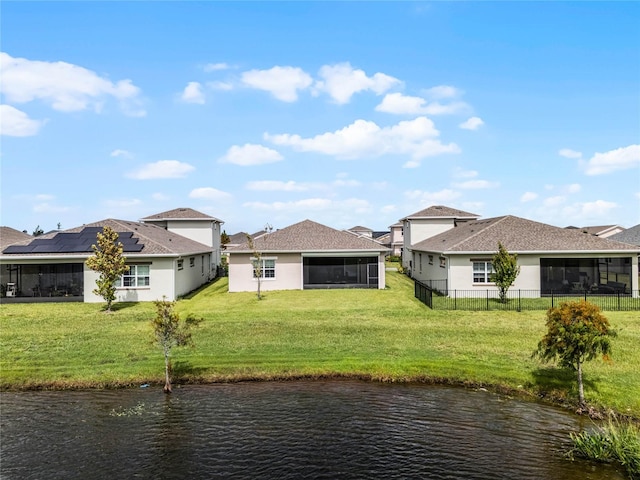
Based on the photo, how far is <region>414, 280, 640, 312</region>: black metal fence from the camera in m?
25.3

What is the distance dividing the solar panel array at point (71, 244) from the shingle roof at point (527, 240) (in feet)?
73.4

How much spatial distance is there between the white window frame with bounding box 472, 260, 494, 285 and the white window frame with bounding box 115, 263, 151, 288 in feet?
74.8

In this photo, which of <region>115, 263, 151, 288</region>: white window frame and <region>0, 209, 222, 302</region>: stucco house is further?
<region>115, 263, 151, 288</region>: white window frame

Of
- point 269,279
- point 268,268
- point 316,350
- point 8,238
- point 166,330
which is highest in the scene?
point 8,238

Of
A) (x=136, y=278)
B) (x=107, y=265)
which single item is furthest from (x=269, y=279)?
(x=107, y=265)

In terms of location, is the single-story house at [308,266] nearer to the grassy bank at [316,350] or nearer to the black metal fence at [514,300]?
the black metal fence at [514,300]

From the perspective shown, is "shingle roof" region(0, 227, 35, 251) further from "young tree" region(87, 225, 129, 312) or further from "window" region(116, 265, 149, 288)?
"young tree" region(87, 225, 129, 312)

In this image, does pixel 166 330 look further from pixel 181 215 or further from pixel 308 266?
pixel 181 215

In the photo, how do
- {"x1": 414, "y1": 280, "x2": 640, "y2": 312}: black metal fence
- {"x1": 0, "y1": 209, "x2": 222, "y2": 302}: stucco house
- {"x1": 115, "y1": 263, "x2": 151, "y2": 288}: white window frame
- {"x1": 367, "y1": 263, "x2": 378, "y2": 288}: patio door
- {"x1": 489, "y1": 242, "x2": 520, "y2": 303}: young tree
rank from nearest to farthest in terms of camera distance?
{"x1": 414, "y1": 280, "x2": 640, "y2": 312}: black metal fence → {"x1": 489, "y1": 242, "x2": 520, "y2": 303}: young tree → {"x1": 0, "y1": 209, "x2": 222, "y2": 302}: stucco house → {"x1": 115, "y1": 263, "x2": 151, "y2": 288}: white window frame → {"x1": 367, "y1": 263, "x2": 378, "y2": 288}: patio door

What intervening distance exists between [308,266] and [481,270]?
13.2 m

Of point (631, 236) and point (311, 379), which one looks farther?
point (631, 236)

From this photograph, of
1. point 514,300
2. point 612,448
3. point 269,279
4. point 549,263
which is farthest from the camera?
point 269,279

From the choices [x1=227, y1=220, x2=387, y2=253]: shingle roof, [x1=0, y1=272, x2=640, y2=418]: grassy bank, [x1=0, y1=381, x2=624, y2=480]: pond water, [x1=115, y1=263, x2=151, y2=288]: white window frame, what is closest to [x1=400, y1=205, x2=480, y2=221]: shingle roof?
[x1=227, y1=220, x2=387, y2=253]: shingle roof

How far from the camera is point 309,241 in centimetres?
3556
